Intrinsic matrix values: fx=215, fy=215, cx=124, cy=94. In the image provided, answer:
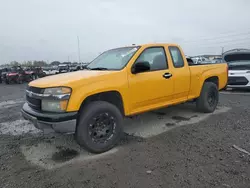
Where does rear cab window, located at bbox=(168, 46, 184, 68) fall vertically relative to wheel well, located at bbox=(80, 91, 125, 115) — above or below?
above

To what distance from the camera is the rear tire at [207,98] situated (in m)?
5.64

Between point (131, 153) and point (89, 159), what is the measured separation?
0.70m

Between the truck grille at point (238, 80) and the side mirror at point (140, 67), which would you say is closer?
the side mirror at point (140, 67)

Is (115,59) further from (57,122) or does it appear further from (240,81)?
(240,81)

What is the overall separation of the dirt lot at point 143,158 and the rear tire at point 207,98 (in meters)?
0.58

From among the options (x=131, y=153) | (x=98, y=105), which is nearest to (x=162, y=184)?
(x=131, y=153)

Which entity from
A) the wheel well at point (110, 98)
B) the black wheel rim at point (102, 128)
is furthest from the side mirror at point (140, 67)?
the black wheel rim at point (102, 128)

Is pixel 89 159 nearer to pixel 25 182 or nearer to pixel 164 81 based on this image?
pixel 25 182

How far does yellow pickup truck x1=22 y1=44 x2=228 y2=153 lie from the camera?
129 inches

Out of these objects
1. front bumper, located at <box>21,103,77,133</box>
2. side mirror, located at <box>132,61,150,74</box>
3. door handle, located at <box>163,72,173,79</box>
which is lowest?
front bumper, located at <box>21,103,77,133</box>

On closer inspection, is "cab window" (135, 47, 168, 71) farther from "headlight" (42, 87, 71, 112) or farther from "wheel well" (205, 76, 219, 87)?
"wheel well" (205, 76, 219, 87)

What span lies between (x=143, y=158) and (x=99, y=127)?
89 centimetres

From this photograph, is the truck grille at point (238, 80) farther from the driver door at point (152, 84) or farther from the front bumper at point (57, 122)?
the front bumper at point (57, 122)

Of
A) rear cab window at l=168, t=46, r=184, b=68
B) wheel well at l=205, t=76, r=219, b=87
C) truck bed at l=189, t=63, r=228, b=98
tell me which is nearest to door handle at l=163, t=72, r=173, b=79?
rear cab window at l=168, t=46, r=184, b=68
